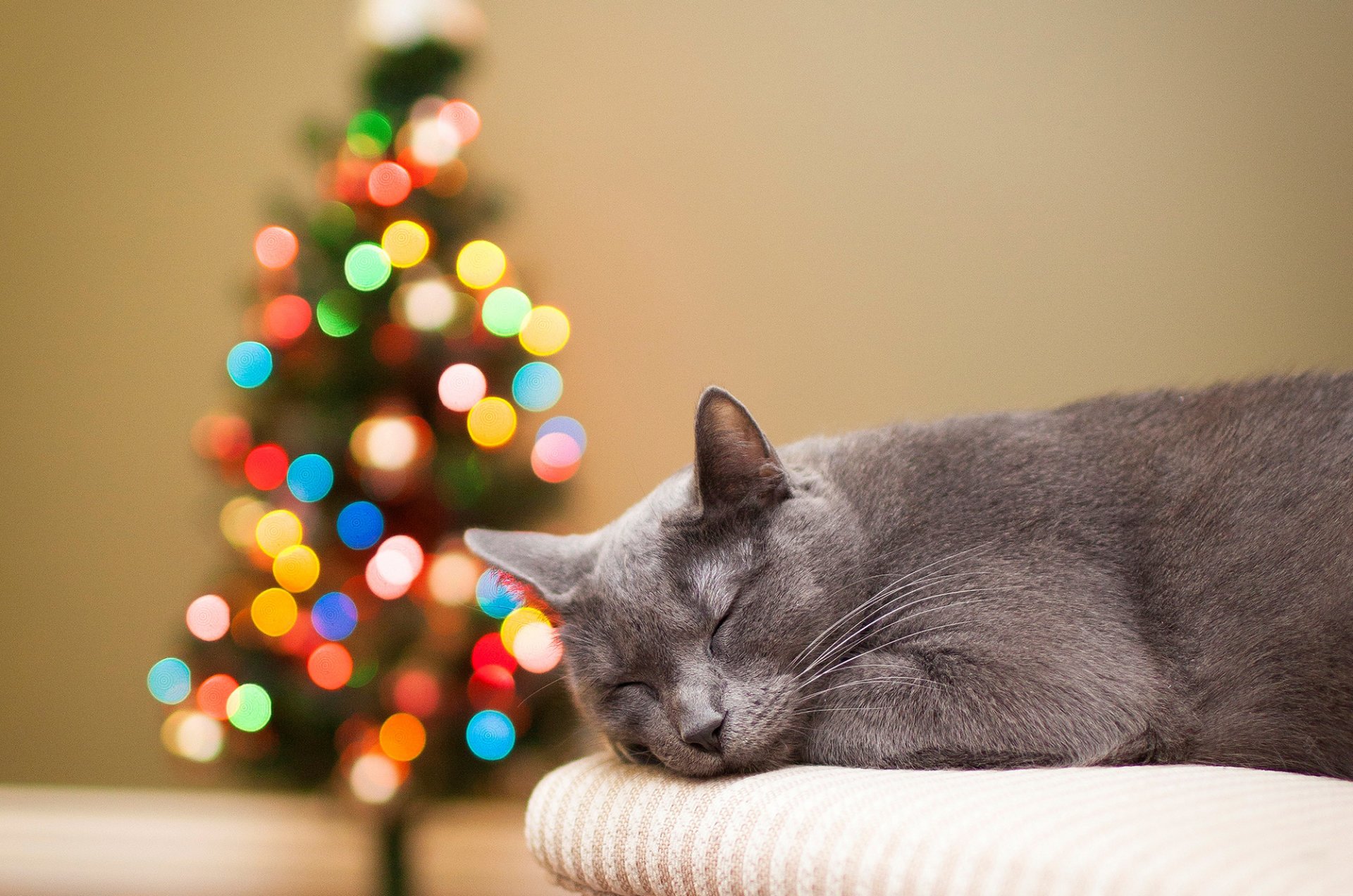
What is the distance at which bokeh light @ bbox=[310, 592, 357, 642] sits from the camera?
2.04 metres

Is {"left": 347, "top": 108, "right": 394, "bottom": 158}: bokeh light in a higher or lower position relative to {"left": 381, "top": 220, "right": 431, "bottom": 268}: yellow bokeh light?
higher

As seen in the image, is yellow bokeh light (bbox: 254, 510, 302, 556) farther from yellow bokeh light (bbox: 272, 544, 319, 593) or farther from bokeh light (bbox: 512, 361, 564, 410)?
bokeh light (bbox: 512, 361, 564, 410)

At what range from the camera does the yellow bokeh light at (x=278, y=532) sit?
2074 mm

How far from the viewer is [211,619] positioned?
2.12m

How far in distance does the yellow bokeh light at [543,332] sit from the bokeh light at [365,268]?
341mm

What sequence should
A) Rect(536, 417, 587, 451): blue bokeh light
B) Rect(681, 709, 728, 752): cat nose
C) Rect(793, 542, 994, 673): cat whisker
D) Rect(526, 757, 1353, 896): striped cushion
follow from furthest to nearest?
Rect(536, 417, 587, 451): blue bokeh light, Rect(793, 542, 994, 673): cat whisker, Rect(681, 709, 728, 752): cat nose, Rect(526, 757, 1353, 896): striped cushion

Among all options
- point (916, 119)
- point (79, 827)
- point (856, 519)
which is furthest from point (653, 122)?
point (79, 827)

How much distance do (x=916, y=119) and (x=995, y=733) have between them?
6.17 ft

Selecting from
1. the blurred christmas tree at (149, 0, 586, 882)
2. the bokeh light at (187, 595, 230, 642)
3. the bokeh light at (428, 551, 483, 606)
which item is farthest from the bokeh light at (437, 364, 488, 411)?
the bokeh light at (187, 595, 230, 642)

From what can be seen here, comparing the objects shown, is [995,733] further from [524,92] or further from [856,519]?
[524,92]

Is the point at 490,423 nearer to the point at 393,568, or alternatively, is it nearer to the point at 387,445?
the point at 387,445

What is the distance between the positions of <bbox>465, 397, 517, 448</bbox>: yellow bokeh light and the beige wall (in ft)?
1.38

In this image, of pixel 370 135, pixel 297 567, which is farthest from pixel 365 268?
pixel 297 567

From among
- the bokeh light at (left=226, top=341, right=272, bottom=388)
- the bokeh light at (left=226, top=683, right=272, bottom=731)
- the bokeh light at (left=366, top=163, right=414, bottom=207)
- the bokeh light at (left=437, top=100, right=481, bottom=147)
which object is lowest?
the bokeh light at (left=226, top=683, right=272, bottom=731)
